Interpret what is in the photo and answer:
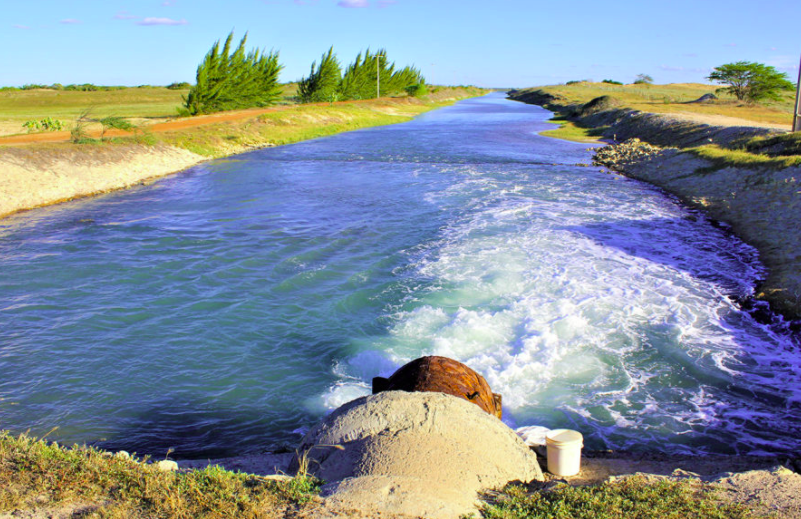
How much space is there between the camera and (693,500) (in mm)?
4102

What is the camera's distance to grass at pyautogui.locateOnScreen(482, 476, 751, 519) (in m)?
3.90

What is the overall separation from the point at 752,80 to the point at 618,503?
190 ft

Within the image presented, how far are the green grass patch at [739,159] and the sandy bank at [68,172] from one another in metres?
21.8

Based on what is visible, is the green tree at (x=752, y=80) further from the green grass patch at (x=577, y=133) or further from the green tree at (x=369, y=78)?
the green tree at (x=369, y=78)

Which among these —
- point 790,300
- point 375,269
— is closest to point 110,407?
point 375,269

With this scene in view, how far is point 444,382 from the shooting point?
19.0 ft

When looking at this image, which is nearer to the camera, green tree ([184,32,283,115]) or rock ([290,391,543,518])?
rock ([290,391,543,518])

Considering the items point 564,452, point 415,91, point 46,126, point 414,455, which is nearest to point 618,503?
point 564,452

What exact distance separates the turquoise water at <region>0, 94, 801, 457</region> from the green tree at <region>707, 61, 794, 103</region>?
40.4 metres

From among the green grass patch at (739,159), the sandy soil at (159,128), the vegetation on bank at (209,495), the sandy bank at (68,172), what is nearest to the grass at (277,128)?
the sandy soil at (159,128)

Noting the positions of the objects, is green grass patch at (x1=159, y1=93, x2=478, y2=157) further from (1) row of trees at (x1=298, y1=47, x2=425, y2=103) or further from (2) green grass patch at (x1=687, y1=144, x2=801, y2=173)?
(2) green grass patch at (x1=687, y1=144, x2=801, y2=173)

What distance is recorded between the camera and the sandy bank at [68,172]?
Result: 17812 mm

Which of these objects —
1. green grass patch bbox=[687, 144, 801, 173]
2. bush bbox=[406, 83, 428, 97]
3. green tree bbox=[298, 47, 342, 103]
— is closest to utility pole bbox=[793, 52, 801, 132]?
green grass patch bbox=[687, 144, 801, 173]

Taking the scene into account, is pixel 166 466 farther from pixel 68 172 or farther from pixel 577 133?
pixel 577 133
